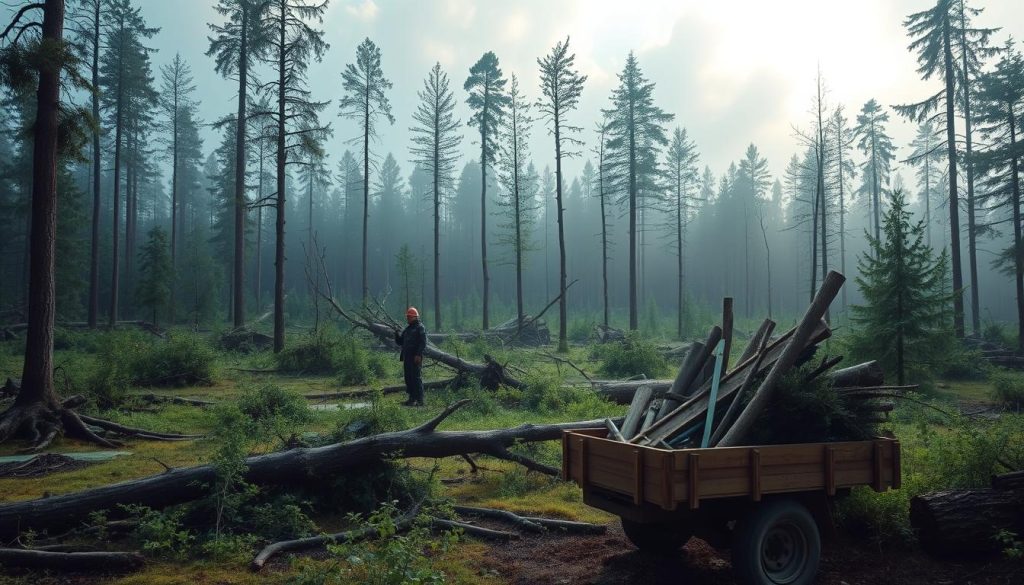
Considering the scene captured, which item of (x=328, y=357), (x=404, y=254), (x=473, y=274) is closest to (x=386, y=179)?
(x=473, y=274)

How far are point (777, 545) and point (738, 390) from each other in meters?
→ 1.24

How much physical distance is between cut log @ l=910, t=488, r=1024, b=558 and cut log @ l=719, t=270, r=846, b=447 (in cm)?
194

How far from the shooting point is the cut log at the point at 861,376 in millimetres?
5504

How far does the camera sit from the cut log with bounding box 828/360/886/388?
217 inches

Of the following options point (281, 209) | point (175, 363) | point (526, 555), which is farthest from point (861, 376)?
point (281, 209)

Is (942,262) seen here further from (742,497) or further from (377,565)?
(377,565)

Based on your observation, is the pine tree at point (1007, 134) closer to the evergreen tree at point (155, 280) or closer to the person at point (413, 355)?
the person at point (413, 355)

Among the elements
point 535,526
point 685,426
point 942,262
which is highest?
point 942,262

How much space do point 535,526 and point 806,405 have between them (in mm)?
2928

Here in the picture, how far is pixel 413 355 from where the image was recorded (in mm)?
13523

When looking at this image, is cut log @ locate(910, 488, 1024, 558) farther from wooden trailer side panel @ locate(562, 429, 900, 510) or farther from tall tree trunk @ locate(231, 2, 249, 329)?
tall tree trunk @ locate(231, 2, 249, 329)

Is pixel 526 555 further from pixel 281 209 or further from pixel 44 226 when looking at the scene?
pixel 281 209

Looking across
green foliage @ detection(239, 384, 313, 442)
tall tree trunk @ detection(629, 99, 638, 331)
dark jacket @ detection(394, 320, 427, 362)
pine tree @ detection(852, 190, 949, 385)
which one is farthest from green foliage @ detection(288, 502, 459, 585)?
tall tree trunk @ detection(629, 99, 638, 331)

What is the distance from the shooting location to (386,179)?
8506 cm
